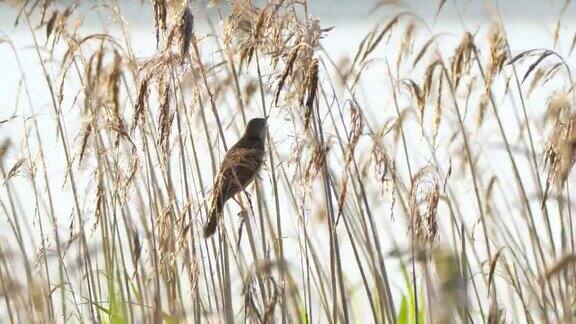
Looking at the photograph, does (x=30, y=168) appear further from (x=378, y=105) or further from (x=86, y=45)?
(x=378, y=105)

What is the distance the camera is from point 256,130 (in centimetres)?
343

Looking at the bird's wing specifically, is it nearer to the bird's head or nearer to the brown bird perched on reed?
the brown bird perched on reed

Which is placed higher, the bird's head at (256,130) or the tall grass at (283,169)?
the bird's head at (256,130)

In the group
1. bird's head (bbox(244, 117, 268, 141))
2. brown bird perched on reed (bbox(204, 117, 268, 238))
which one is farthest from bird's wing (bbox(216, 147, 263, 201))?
bird's head (bbox(244, 117, 268, 141))

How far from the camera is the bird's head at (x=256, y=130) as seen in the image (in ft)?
10.9

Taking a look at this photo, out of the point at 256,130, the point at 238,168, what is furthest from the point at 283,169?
the point at 256,130

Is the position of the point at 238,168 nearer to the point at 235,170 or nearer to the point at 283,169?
the point at 283,169

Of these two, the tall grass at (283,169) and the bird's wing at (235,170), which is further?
the tall grass at (283,169)

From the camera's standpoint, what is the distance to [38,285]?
310 centimetres

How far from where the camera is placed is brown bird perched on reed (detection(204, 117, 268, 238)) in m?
2.42

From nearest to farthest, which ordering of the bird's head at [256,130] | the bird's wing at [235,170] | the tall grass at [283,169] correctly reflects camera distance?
the bird's wing at [235,170] → the tall grass at [283,169] → the bird's head at [256,130]

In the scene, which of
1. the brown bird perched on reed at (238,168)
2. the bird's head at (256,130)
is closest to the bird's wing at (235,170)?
the brown bird perched on reed at (238,168)

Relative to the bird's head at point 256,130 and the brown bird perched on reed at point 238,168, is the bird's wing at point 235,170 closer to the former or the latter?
the brown bird perched on reed at point 238,168

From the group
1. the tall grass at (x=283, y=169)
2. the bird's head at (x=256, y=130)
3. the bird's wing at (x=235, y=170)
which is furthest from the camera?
the bird's head at (x=256, y=130)
